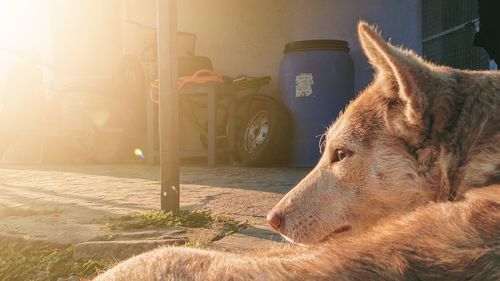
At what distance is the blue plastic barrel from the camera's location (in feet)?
27.3

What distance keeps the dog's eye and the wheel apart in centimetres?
594

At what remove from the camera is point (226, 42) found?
35.3 ft

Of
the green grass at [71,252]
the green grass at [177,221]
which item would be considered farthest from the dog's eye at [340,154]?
the green grass at [177,221]

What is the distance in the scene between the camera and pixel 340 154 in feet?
7.95

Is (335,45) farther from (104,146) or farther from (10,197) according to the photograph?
(10,197)

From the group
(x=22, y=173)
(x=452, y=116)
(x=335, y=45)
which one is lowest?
(x=22, y=173)

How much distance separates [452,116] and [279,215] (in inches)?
34.5

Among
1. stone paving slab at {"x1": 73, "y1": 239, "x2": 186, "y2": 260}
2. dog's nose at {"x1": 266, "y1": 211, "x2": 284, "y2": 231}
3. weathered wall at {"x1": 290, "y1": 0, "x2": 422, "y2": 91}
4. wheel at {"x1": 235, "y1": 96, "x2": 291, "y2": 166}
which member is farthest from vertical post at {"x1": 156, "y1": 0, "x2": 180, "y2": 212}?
weathered wall at {"x1": 290, "y1": 0, "x2": 422, "y2": 91}

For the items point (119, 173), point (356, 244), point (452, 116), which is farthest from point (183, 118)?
point (356, 244)

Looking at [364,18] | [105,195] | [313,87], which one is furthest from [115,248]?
[364,18]

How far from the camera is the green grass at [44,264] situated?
9.70 feet

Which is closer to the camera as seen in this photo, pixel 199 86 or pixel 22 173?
pixel 22 173

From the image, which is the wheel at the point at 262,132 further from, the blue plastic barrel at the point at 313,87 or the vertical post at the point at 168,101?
the vertical post at the point at 168,101

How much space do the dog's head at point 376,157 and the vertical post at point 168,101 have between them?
1.50m
